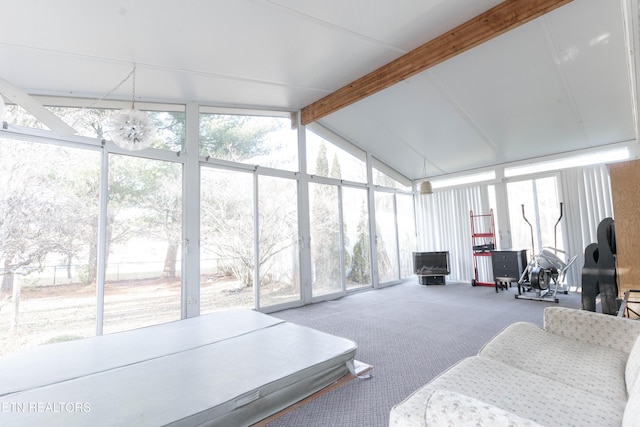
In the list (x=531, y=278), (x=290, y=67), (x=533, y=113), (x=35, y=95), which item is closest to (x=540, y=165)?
(x=533, y=113)

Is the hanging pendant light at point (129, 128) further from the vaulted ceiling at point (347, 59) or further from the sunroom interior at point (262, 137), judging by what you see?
the vaulted ceiling at point (347, 59)

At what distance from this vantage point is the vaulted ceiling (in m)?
2.59

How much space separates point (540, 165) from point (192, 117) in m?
6.62

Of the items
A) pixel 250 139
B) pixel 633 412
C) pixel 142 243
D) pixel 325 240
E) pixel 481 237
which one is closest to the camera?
pixel 633 412

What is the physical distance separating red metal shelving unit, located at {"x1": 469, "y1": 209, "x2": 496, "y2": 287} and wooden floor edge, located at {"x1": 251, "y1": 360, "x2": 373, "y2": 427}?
15.9 feet

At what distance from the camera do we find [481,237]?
675cm

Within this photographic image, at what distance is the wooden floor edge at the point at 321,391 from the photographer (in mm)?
1863

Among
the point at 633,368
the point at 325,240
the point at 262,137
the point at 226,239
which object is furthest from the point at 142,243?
the point at 633,368

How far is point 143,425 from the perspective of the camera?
4.74 feet

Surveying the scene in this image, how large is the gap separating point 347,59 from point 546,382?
3.73 metres

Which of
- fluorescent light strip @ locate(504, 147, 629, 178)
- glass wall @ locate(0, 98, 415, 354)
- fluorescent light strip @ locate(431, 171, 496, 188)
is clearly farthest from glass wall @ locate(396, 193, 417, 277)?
fluorescent light strip @ locate(504, 147, 629, 178)

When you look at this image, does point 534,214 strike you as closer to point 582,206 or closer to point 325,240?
point 582,206

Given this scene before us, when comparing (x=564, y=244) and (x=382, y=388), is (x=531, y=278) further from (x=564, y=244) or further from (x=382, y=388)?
(x=382, y=388)

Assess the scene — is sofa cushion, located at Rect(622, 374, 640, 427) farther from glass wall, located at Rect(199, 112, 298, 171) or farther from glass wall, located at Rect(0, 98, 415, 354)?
glass wall, located at Rect(199, 112, 298, 171)
